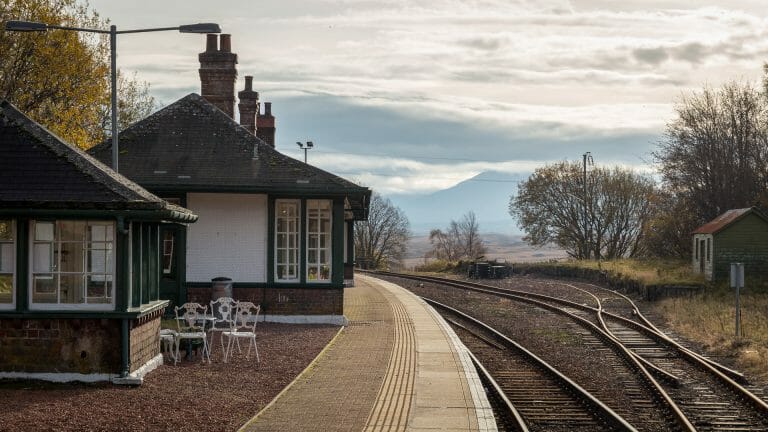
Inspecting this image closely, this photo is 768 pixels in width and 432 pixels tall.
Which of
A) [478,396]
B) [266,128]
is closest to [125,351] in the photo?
[478,396]

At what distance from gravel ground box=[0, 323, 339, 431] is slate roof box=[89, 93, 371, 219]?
225 inches

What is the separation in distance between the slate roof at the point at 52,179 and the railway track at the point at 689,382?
7.67 m

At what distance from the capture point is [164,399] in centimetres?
1163

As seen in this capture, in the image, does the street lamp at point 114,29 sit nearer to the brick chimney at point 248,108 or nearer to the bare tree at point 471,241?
the brick chimney at point 248,108

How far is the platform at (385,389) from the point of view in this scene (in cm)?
1048

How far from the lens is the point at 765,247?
32.9 metres

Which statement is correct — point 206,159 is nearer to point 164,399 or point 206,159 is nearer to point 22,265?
point 22,265

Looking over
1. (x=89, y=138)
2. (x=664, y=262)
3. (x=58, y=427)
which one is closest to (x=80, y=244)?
(x=58, y=427)

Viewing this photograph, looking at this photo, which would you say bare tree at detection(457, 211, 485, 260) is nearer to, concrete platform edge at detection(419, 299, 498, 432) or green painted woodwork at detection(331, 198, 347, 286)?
green painted woodwork at detection(331, 198, 347, 286)

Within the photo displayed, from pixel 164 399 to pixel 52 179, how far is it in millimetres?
3482

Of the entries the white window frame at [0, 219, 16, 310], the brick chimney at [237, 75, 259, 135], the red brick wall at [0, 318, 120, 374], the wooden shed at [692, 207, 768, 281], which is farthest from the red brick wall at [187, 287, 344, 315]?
the wooden shed at [692, 207, 768, 281]

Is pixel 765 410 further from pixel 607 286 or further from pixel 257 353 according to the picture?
pixel 607 286

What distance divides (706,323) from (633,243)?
4575 cm

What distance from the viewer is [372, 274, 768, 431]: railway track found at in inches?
476
